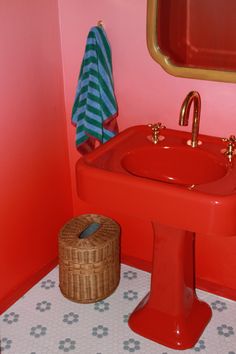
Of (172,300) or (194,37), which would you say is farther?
(172,300)

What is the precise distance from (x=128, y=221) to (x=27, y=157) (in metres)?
0.58

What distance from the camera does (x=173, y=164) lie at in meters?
1.88

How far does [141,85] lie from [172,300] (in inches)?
34.9

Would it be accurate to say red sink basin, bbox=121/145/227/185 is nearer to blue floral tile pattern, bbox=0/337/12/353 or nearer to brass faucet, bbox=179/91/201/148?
brass faucet, bbox=179/91/201/148

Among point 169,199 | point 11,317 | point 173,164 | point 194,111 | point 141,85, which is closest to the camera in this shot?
point 169,199

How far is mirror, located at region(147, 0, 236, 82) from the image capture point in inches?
66.2

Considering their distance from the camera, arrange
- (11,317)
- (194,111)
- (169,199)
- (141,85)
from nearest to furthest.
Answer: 1. (169,199)
2. (194,111)
3. (141,85)
4. (11,317)

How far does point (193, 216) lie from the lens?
4.83 feet

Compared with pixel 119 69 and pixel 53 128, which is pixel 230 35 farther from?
pixel 53 128

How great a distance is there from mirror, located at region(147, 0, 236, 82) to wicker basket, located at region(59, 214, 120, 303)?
77 centimetres

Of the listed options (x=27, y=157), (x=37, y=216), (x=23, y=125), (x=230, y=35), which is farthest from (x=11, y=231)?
(x=230, y=35)

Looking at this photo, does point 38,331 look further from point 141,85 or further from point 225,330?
point 141,85

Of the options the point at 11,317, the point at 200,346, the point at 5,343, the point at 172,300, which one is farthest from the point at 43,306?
the point at 200,346

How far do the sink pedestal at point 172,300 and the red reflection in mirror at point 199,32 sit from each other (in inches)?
25.3
